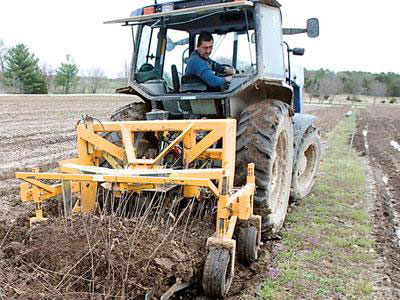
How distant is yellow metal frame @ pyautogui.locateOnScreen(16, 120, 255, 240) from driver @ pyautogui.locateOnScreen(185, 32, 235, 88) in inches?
29.5

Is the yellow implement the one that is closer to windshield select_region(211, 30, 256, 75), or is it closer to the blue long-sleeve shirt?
the blue long-sleeve shirt

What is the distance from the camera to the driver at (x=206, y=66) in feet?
16.8

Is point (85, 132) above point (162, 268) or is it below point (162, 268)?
above

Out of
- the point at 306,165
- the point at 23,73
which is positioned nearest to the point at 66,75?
the point at 23,73

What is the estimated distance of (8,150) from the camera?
1090cm

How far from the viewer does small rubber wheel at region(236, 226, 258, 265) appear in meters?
4.22

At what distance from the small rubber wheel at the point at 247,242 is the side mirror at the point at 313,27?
2.81 metres

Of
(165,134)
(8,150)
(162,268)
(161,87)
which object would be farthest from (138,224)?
(8,150)

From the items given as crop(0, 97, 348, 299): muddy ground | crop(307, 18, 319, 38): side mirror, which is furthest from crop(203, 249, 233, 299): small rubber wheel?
crop(307, 18, 319, 38): side mirror

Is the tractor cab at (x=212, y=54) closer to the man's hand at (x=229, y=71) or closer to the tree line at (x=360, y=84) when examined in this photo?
the man's hand at (x=229, y=71)

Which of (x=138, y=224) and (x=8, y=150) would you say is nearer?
(x=138, y=224)

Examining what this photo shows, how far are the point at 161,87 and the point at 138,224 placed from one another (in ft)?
7.88

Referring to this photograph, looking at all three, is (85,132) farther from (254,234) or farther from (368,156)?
(368,156)

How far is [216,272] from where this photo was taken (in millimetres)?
3531
